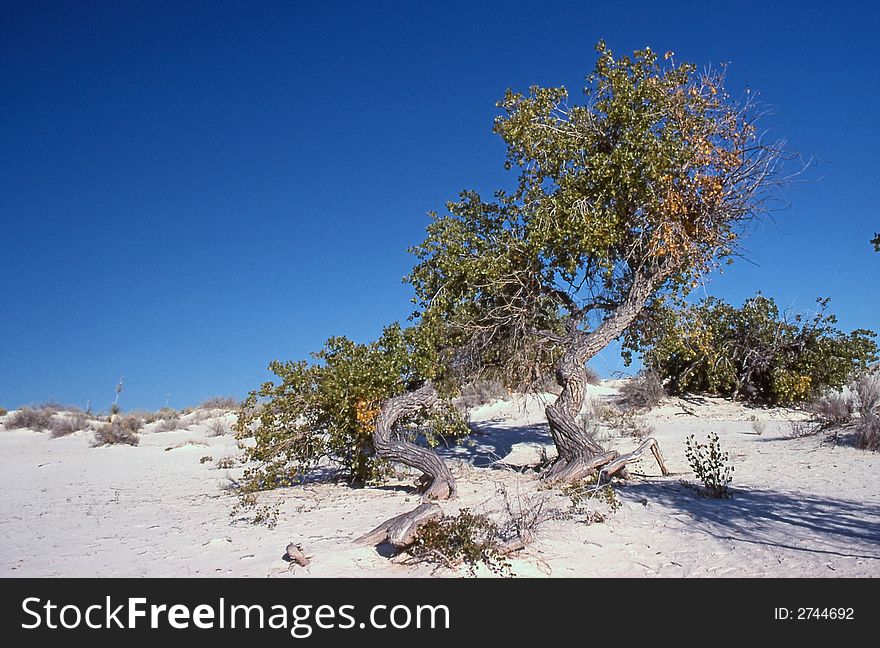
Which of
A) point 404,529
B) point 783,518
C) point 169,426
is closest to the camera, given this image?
point 404,529

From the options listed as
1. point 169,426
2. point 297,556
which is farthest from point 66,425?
point 297,556

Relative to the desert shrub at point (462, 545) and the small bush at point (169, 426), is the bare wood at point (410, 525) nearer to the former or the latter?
the desert shrub at point (462, 545)

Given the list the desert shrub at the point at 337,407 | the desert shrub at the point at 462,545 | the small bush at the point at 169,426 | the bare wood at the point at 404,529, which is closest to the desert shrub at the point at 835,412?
the desert shrub at the point at 337,407

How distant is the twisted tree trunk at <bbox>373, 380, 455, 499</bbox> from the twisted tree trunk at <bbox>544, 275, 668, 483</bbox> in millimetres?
1880

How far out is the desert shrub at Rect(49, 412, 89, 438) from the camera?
21.7 meters

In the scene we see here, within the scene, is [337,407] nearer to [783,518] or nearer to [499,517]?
[499,517]

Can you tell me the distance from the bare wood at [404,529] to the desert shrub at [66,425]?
2004 cm

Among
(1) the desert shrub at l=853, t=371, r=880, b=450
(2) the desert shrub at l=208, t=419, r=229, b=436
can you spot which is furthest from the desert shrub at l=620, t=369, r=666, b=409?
(2) the desert shrub at l=208, t=419, r=229, b=436

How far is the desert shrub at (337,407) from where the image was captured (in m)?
9.88

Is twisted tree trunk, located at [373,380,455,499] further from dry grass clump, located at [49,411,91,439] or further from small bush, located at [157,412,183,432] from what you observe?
dry grass clump, located at [49,411,91,439]

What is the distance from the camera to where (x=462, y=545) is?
5.31 meters

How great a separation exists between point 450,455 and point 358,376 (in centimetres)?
530

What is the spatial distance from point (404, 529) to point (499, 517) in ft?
5.51

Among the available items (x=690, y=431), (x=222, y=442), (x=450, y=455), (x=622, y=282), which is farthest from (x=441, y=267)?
(x=222, y=442)
